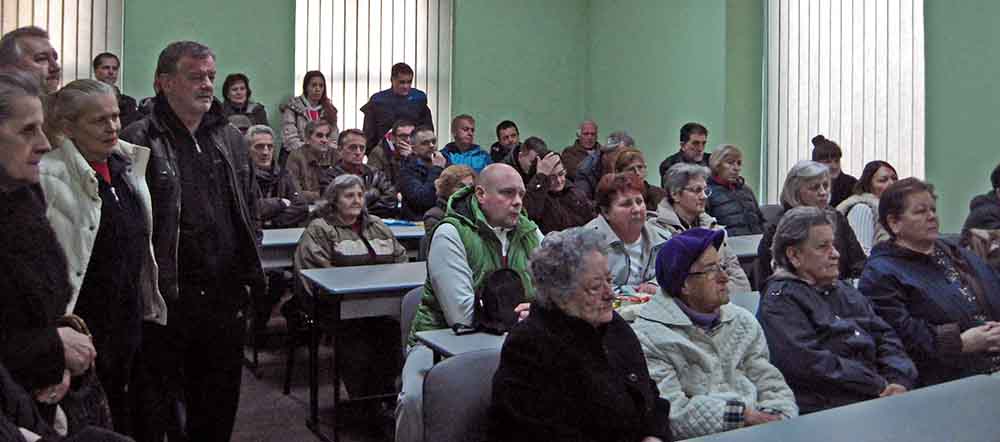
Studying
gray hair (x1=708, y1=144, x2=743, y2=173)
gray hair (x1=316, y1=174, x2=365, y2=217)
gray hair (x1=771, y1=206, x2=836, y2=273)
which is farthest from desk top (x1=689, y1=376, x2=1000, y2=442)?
gray hair (x1=708, y1=144, x2=743, y2=173)

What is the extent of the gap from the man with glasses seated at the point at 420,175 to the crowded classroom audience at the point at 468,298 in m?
2.46

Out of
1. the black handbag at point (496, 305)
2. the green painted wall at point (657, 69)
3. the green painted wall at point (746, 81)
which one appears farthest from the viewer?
the green painted wall at point (657, 69)

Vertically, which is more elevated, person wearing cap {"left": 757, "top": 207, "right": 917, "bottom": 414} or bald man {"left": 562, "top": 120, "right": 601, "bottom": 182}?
bald man {"left": 562, "top": 120, "right": 601, "bottom": 182}

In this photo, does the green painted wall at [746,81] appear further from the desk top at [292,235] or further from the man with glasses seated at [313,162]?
the desk top at [292,235]

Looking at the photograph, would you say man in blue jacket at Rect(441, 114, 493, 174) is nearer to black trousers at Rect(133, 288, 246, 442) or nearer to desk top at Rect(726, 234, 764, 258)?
desk top at Rect(726, 234, 764, 258)

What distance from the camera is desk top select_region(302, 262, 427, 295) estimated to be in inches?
164

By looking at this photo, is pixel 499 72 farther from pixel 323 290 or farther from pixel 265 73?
pixel 323 290

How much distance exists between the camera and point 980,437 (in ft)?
7.02

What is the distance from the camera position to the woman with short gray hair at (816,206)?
4.68 m

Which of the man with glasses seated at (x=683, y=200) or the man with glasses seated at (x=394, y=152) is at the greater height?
the man with glasses seated at (x=394, y=152)

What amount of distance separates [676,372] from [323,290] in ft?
6.40

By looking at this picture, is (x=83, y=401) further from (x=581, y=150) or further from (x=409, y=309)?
(x=581, y=150)

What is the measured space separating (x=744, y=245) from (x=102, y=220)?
3989mm

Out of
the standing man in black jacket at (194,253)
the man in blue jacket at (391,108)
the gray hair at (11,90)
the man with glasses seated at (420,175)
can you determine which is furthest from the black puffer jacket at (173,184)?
the man in blue jacket at (391,108)
